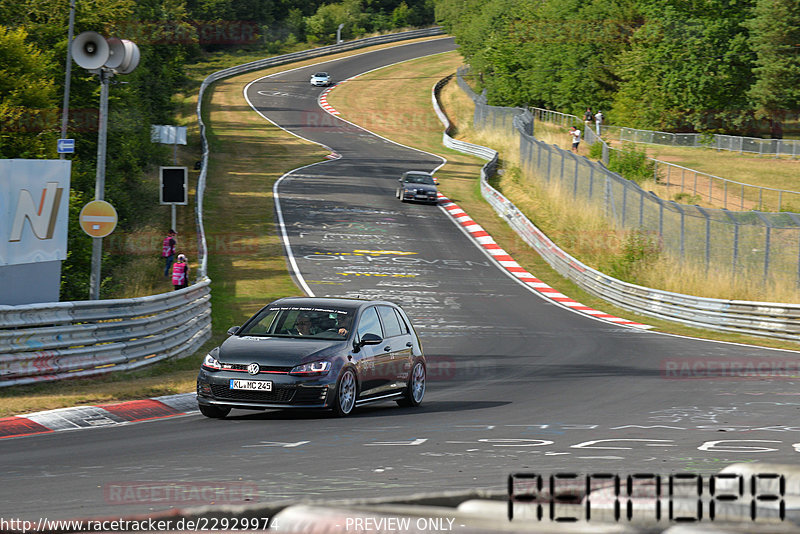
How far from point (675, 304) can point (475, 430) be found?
1890cm

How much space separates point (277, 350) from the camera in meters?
12.4

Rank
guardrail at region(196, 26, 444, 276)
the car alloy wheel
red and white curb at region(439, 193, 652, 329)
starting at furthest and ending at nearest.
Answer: guardrail at region(196, 26, 444, 276) → red and white curb at region(439, 193, 652, 329) → the car alloy wheel

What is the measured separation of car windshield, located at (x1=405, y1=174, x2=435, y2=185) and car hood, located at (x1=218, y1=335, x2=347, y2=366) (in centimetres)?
3628

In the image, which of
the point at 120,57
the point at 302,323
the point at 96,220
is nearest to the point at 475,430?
the point at 302,323

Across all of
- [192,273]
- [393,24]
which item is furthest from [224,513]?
[393,24]

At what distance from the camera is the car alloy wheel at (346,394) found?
488 inches

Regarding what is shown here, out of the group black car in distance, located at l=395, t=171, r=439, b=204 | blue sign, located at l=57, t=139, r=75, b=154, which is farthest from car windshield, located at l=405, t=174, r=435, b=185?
blue sign, located at l=57, t=139, r=75, b=154

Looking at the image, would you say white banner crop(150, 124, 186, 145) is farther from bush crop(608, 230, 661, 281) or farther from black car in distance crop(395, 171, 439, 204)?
black car in distance crop(395, 171, 439, 204)

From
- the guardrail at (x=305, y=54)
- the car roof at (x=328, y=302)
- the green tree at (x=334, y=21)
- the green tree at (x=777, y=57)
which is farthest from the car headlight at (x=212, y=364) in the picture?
the green tree at (x=334, y=21)

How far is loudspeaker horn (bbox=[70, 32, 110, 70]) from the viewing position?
52.2ft

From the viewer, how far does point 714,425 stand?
1203 centimetres

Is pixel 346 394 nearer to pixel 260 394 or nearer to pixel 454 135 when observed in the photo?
pixel 260 394

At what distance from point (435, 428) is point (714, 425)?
3.39 m

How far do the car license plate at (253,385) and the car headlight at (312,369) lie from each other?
1.03 feet
